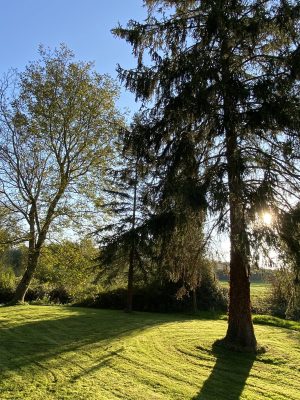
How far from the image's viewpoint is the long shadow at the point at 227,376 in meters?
7.36

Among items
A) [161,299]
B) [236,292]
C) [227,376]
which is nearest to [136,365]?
[227,376]

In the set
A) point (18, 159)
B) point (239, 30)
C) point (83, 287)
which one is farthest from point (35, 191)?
point (239, 30)

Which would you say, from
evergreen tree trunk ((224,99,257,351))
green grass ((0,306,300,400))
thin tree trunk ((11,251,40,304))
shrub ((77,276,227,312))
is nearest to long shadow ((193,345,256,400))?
green grass ((0,306,300,400))

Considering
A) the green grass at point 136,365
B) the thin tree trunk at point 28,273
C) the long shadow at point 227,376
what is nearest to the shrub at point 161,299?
the thin tree trunk at point 28,273

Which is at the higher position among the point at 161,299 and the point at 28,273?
the point at 28,273

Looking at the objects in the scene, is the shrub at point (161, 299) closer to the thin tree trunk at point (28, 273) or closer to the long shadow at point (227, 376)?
the thin tree trunk at point (28, 273)

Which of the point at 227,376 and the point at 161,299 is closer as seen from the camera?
the point at 227,376

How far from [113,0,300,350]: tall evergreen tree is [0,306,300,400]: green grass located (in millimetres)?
1396

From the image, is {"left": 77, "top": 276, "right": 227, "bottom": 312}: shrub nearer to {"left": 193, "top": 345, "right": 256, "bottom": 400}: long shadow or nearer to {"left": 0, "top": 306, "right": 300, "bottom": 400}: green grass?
{"left": 0, "top": 306, "right": 300, "bottom": 400}: green grass

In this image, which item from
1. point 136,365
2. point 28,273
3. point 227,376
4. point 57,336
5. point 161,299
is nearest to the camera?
point 227,376

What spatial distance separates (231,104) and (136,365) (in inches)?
262

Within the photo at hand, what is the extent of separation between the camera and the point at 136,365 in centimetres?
885

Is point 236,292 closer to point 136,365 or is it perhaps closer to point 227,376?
point 227,376

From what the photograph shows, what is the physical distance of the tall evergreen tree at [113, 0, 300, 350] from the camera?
31.5ft
